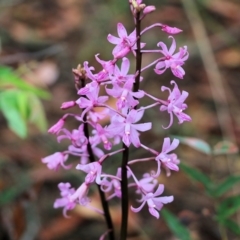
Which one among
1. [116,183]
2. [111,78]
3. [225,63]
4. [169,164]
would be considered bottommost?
[225,63]

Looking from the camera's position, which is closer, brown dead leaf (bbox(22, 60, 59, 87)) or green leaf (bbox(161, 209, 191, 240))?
green leaf (bbox(161, 209, 191, 240))

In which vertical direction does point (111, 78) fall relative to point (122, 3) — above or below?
above

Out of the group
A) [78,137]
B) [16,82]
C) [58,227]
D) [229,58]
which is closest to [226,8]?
[229,58]

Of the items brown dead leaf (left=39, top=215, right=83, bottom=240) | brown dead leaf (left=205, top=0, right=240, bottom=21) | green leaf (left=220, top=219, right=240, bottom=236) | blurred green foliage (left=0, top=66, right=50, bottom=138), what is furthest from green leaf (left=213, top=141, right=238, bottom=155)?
brown dead leaf (left=205, top=0, right=240, bottom=21)

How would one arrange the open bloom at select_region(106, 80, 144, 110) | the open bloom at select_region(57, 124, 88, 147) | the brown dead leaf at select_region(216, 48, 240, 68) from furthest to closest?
the brown dead leaf at select_region(216, 48, 240, 68)
the open bloom at select_region(57, 124, 88, 147)
the open bloom at select_region(106, 80, 144, 110)

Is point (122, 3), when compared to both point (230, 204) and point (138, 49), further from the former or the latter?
point (138, 49)

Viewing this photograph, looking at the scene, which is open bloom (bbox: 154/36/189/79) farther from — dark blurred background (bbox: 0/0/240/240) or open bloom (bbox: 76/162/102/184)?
dark blurred background (bbox: 0/0/240/240)

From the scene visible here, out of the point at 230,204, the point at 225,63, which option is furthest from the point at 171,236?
the point at 225,63
